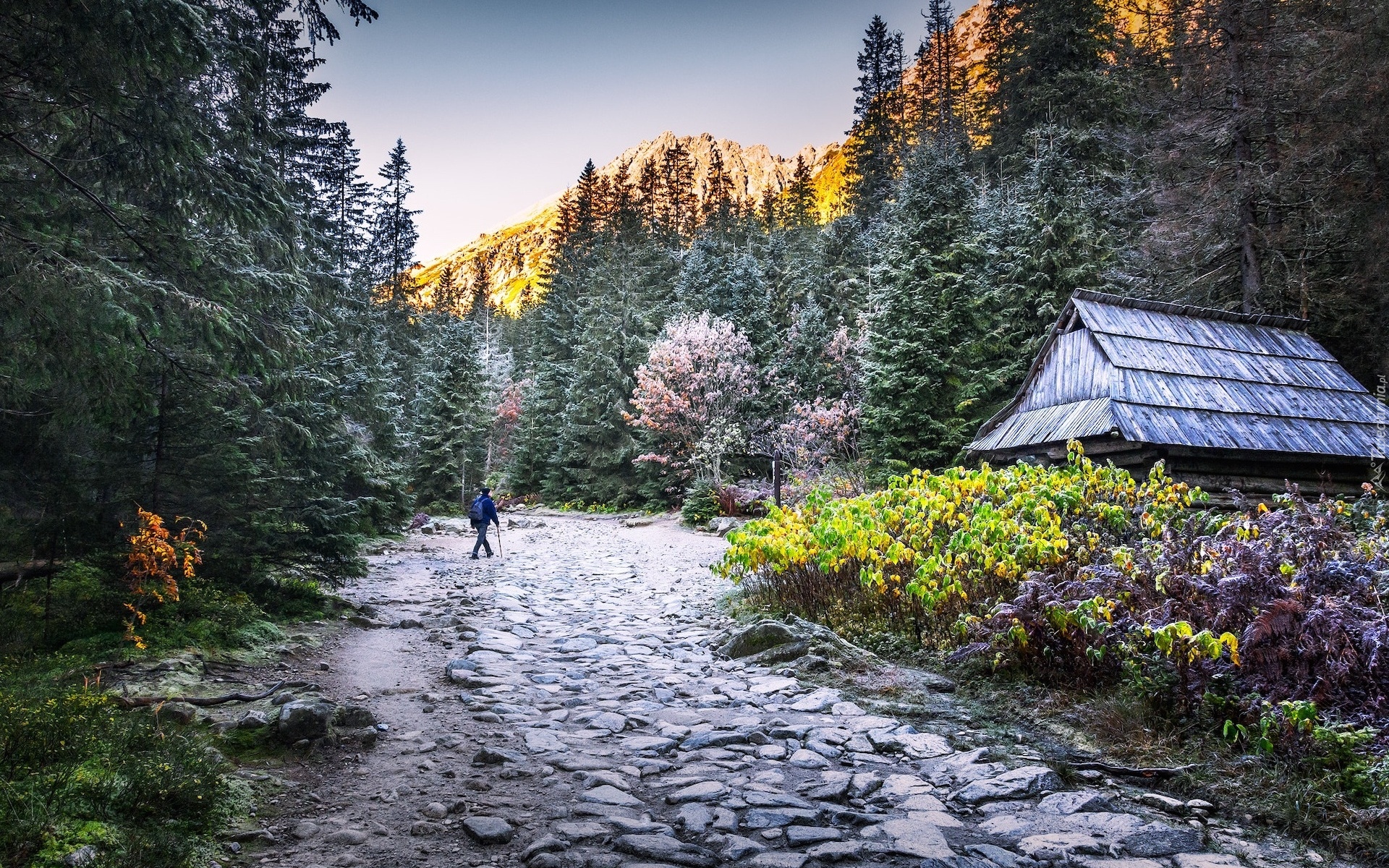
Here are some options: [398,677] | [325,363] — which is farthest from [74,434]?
[325,363]

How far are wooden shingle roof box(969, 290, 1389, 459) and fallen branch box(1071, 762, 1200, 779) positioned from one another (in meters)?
7.88

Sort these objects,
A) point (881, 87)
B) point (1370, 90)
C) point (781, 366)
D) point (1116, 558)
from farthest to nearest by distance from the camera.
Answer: point (881, 87) < point (781, 366) < point (1370, 90) < point (1116, 558)

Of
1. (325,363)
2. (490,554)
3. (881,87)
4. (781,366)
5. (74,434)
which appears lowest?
(490,554)

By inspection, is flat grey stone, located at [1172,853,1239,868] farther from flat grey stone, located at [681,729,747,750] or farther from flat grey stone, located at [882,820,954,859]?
flat grey stone, located at [681,729,747,750]

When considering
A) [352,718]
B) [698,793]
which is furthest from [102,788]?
[698,793]

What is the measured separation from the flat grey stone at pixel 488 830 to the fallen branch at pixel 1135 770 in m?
3.25

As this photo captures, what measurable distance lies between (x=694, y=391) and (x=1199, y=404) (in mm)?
18387

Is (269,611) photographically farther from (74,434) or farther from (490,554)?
(490,554)

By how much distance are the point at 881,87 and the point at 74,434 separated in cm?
5873

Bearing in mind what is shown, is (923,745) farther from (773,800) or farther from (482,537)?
(482,537)

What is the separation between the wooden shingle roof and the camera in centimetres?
1110

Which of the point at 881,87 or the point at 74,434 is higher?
the point at 881,87

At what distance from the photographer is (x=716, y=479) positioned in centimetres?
2553

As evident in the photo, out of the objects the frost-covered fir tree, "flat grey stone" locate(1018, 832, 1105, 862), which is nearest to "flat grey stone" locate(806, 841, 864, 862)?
"flat grey stone" locate(1018, 832, 1105, 862)
